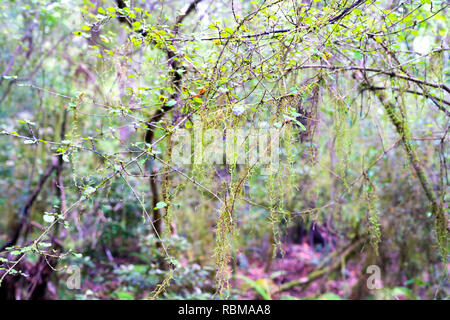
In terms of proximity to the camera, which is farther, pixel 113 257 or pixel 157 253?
pixel 113 257

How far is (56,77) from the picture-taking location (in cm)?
433

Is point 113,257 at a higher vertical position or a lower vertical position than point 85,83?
lower

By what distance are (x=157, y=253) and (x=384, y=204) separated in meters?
2.79

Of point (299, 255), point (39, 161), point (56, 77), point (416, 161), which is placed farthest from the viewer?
point (299, 255)

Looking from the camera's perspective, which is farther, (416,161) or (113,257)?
(113,257)

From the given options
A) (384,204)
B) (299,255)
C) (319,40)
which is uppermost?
(319,40)

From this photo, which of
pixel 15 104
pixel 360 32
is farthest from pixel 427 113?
pixel 15 104

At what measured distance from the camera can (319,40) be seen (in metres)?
1.54

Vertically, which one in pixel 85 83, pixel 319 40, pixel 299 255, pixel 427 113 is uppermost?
pixel 85 83

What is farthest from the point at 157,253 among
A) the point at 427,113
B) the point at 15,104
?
the point at 15,104

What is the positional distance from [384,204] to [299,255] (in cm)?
251
